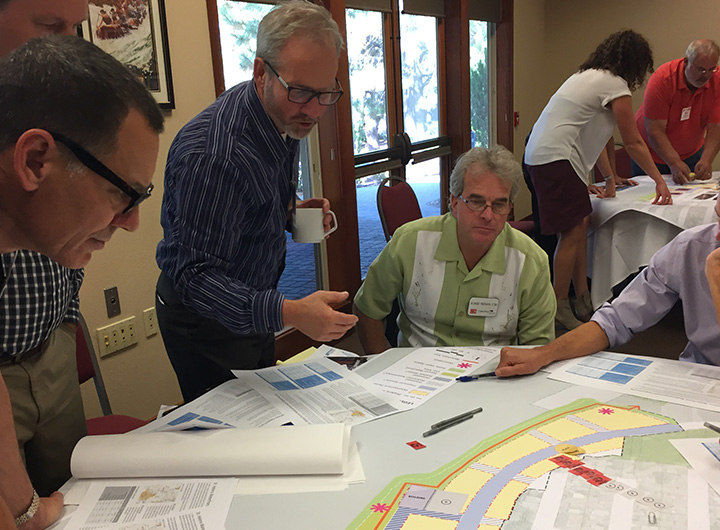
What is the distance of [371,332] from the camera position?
198 cm

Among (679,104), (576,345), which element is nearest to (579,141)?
(679,104)

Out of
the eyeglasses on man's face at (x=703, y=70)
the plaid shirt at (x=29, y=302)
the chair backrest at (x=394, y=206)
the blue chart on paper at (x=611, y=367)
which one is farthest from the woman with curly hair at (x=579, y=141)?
the plaid shirt at (x=29, y=302)

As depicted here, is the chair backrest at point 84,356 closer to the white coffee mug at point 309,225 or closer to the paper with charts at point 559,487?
the white coffee mug at point 309,225

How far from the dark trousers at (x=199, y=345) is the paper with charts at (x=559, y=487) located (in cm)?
75

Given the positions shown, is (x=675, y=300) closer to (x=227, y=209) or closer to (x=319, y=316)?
(x=319, y=316)

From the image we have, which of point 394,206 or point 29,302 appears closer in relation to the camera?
point 29,302

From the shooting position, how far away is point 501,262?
1.81 m

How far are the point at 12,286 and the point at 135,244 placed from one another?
1.30 meters

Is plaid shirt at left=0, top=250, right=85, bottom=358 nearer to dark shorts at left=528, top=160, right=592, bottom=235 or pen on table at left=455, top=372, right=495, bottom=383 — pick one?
pen on table at left=455, top=372, right=495, bottom=383

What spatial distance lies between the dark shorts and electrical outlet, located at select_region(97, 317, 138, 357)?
2.34 metres

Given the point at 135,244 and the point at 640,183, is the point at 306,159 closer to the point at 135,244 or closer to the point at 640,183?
the point at 135,244

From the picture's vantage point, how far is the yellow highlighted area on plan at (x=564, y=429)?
1084mm

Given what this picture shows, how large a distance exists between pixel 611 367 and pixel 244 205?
3.11 ft

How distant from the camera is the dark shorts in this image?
334 cm
